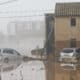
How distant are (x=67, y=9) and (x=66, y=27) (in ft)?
0.63

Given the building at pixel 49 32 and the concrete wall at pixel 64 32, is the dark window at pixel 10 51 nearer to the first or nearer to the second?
the building at pixel 49 32

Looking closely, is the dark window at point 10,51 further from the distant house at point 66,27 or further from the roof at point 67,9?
the roof at point 67,9

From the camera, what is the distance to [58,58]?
342cm

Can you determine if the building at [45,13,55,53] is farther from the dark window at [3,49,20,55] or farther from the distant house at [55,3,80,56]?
the dark window at [3,49,20,55]

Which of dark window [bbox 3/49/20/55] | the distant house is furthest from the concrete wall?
dark window [bbox 3/49/20/55]

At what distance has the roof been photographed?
11.0 feet

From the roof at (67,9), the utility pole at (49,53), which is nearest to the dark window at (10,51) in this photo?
the utility pole at (49,53)

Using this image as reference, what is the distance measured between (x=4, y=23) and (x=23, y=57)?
1.36 ft

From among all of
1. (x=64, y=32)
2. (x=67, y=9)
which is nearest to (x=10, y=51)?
(x=64, y=32)

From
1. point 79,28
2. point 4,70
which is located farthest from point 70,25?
point 4,70

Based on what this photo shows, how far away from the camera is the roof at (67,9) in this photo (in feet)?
11.0

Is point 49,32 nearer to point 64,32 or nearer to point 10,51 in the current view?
point 64,32

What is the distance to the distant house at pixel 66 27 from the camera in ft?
11.0

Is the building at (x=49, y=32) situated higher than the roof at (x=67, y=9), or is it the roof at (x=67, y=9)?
the roof at (x=67, y=9)
